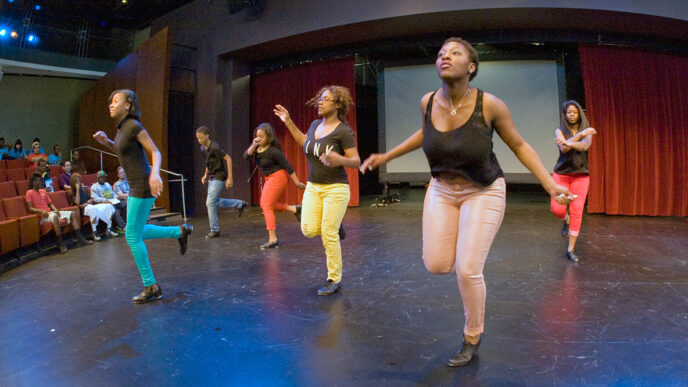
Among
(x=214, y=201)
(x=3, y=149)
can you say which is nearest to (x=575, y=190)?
(x=214, y=201)

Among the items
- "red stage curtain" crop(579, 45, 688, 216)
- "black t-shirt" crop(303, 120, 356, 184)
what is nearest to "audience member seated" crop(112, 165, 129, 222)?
"black t-shirt" crop(303, 120, 356, 184)

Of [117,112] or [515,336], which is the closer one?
[515,336]

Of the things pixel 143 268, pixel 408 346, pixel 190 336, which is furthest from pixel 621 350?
pixel 143 268

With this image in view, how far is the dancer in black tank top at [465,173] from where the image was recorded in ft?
6.98

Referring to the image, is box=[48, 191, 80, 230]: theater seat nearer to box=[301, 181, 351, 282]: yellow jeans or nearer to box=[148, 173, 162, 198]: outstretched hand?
box=[148, 173, 162, 198]: outstretched hand

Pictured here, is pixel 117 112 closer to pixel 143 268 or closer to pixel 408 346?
pixel 143 268

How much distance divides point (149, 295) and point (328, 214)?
1.58m

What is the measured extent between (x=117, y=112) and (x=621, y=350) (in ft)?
12.1

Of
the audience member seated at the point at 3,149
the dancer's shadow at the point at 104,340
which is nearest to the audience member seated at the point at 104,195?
the dancer's shadow at the point at 104,340

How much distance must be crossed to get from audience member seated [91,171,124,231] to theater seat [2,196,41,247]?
121cm

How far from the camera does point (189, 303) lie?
3.44m

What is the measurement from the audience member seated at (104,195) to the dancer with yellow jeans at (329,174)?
4.75 m

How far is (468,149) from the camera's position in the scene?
212 centimetres

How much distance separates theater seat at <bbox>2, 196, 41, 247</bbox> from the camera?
17.0 ft
